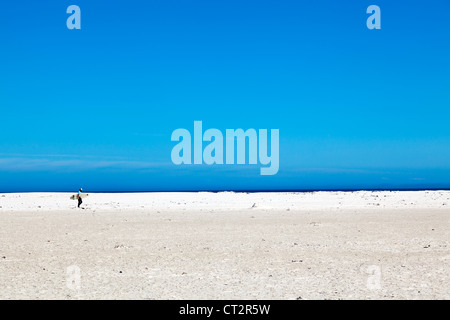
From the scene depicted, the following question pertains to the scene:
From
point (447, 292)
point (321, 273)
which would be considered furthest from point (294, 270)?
point (447, 292)

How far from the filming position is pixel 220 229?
20.6 metres

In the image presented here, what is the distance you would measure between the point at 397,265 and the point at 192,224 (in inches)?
496

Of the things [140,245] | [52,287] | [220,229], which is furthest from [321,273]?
[220,229]

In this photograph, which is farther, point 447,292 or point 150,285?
point 150,285

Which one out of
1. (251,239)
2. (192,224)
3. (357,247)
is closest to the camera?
(357,247)

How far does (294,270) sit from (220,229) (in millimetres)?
9529

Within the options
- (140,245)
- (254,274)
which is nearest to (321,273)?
(254,274)

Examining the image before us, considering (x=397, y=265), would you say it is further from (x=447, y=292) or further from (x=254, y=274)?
(x=254, y=274)

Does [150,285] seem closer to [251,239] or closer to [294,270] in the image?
[294,270]

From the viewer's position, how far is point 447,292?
9.01 meters

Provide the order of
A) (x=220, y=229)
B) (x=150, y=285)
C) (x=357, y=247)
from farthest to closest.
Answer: (x=220, y=229) < (x=357, y=247) < (x=150, y=285)
